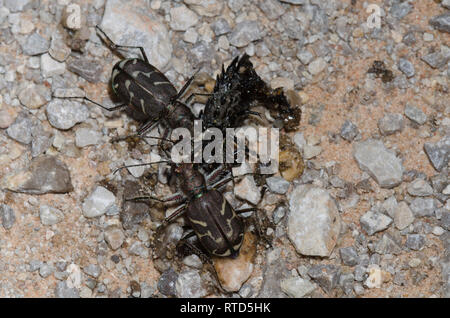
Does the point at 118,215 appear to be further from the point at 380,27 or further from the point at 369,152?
the point at 380,27

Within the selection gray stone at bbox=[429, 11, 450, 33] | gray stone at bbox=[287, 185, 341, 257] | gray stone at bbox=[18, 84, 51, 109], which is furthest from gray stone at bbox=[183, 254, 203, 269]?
gray stone at bbox=[429, 11, 450, 33]

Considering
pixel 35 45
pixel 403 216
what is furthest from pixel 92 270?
pixel 403 216

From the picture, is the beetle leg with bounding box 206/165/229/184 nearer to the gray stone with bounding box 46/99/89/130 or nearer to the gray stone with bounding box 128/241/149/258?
the gray stone with bounding box 128/241/149/258

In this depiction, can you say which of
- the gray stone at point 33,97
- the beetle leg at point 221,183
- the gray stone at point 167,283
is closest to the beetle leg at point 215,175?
the beetle leg at point 221,183

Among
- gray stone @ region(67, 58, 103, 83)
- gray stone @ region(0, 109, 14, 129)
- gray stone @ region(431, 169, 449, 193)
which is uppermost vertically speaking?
gray stone @ region(67, 58, 103, 83)

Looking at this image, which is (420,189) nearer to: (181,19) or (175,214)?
(175,214)
